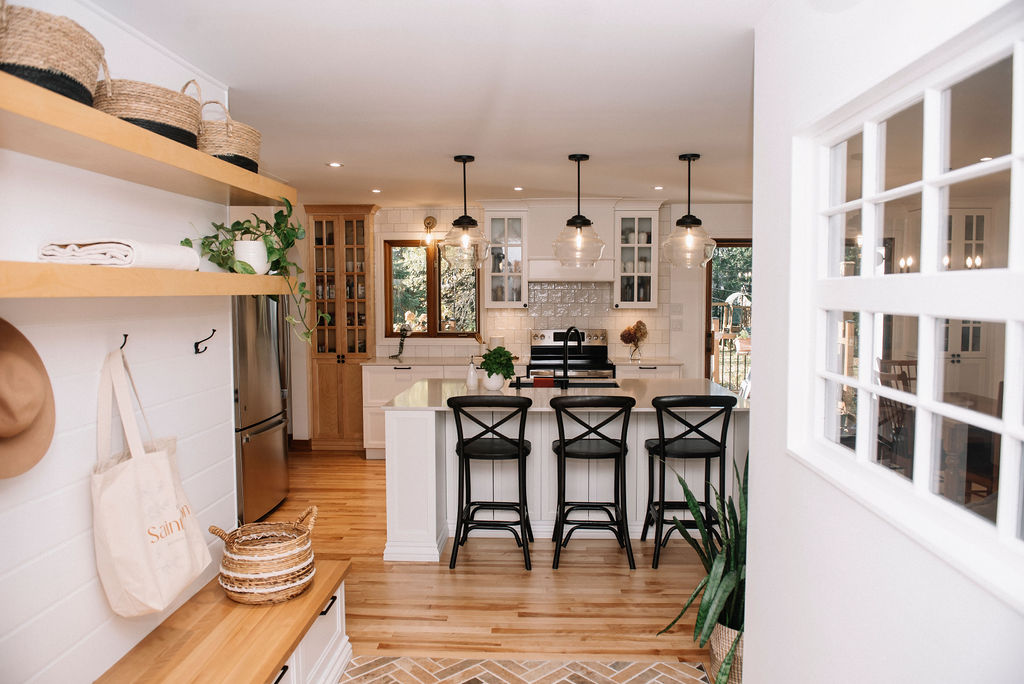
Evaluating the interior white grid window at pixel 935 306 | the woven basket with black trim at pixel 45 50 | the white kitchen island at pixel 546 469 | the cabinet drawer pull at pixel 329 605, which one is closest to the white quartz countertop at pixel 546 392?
the white kitchen island at pixel 546 469

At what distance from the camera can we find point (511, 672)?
2.79 metres

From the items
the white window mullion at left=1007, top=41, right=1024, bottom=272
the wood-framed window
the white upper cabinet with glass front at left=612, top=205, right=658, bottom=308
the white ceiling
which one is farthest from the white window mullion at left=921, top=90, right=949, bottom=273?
the wood-framed window

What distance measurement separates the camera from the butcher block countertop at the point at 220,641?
6.51 ft

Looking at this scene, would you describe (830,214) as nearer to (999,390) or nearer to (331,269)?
(999,390)

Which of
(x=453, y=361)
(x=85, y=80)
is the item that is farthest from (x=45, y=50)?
(x=453, y=361)

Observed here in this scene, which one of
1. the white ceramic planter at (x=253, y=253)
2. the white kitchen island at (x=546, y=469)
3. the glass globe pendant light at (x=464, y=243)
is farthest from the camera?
the glass globe pendant light at (x=464, y=243)

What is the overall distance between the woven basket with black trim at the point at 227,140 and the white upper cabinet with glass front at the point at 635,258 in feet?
15.3

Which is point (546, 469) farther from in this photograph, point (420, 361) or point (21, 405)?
point (21, 405)

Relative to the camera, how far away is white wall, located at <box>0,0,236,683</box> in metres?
1.72

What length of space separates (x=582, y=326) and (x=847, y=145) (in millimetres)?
5184

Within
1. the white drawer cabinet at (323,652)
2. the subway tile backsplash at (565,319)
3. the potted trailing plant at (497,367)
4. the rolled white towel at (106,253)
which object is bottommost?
the white drawer cabinet at (323,652)

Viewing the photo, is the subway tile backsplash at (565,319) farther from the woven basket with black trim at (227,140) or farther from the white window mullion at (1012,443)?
the white window mullion at (1012,443)

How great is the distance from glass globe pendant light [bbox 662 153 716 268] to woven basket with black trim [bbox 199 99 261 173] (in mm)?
2992

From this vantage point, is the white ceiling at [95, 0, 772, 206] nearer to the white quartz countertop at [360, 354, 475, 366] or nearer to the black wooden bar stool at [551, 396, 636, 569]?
the black wooden bar stool at [551, 396, 636, 569]
